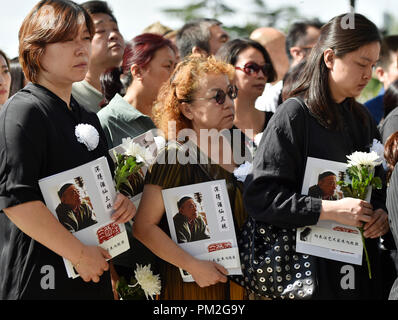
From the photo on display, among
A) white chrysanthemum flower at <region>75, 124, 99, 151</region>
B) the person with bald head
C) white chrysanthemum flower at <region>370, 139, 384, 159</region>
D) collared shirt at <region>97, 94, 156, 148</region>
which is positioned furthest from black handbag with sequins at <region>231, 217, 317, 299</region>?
the person with bald head

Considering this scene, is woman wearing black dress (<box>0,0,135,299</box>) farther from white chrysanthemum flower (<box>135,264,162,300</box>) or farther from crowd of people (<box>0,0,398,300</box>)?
white chrysanthemum flower (<box>135,264,162,300</box>)

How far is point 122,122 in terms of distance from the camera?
4.30 meters

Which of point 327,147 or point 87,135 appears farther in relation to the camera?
point 327,147

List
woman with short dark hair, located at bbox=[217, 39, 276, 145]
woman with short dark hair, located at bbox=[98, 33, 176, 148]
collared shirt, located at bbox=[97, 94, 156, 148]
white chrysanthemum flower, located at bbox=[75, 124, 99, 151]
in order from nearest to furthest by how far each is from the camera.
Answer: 1. white chrysanthemum flower, located at bbox=[75, 124, 99, 151]
2. collared shirt, located at bbox=[97, 94, 156, 148]
3. woman with short dark hair, located at bbox=[98, 33, 176, 148]
4. woman with short dark hair, located at bbox=[217, 39, 276, 145]

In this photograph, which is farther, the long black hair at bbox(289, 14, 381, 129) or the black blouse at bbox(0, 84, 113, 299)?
the long black hair at bbox(289, 14, 381, 129)

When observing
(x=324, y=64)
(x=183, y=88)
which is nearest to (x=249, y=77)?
(x=183, y=88)

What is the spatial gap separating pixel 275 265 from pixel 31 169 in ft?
4.29

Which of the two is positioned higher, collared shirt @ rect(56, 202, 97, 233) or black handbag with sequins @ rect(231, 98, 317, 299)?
collared shirt @ rect(56, 202, 97, 233)

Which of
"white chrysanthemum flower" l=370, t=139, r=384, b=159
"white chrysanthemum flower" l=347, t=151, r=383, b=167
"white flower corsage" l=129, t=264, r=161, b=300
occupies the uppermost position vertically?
"white chrysanthemum flower" l=347, t=151, r=383, b=167

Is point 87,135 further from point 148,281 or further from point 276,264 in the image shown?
point 276,264

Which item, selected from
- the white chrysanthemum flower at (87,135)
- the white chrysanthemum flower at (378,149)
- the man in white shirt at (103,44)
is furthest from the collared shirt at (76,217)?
the man in white shirt at (103,44)

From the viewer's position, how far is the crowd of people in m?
2.91
